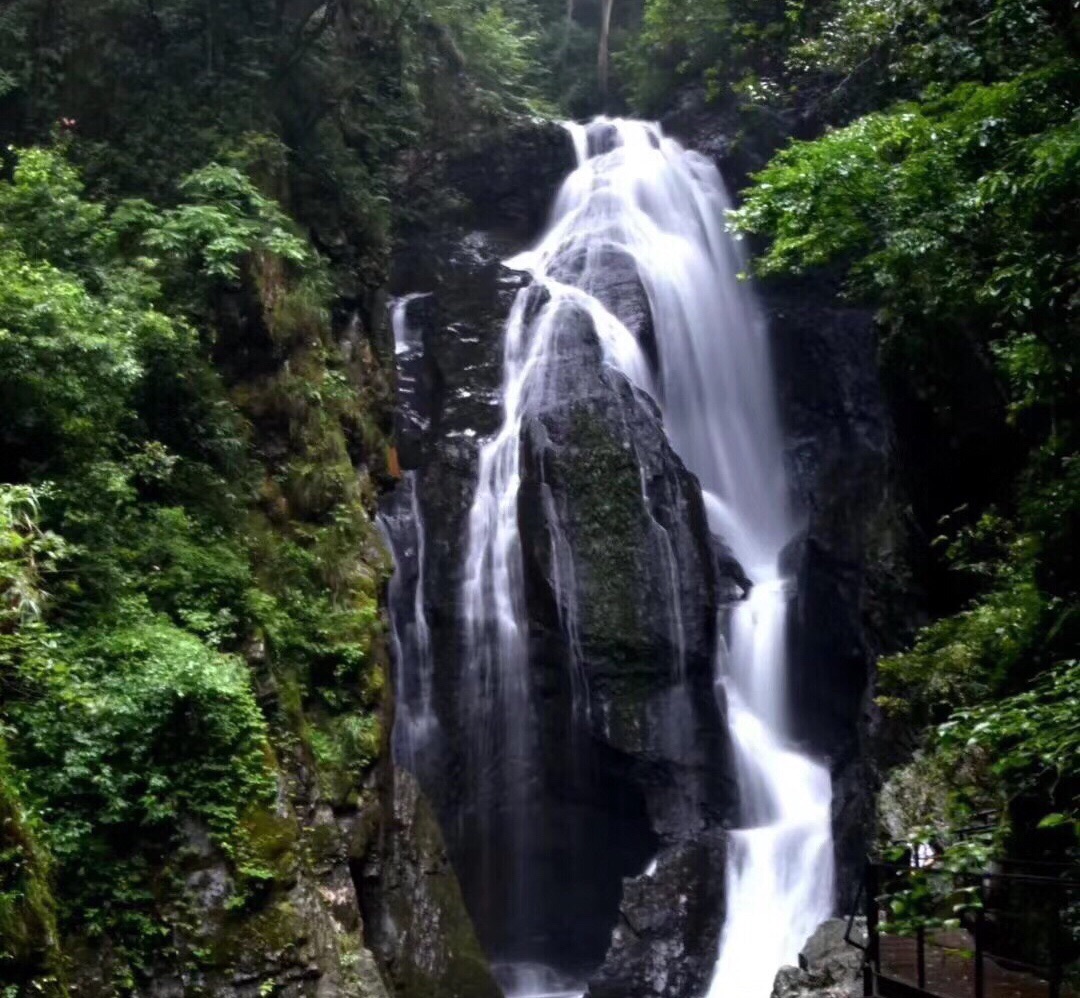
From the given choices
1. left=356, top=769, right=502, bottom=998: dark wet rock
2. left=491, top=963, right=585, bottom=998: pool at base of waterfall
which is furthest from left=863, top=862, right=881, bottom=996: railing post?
left=491, top=963, right=585, bottom=998: pool at base of waterfall

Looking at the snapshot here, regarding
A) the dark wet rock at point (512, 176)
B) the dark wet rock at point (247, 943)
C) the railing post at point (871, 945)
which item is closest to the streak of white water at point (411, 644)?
the dark wet rock at point (247, 943)

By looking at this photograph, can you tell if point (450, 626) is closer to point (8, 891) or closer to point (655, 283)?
point (655, 283)

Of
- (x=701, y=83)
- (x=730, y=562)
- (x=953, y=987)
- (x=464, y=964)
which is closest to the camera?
(x=953, y=987)

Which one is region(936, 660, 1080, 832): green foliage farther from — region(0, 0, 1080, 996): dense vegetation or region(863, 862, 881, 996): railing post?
region(863, 862, 881, 996): railing post

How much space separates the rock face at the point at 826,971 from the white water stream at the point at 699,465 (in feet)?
13.6

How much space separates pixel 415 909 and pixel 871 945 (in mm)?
7365

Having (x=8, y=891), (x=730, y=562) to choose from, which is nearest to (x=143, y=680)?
(x=8, y=891)

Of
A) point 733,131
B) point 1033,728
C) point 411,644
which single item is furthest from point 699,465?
point 1033,728

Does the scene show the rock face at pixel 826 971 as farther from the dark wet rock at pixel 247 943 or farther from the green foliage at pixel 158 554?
the green foliage at pixel 158 554

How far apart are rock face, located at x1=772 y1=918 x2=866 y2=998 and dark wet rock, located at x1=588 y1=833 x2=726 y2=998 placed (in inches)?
169

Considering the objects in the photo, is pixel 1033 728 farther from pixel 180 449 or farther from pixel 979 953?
pixel 180 449

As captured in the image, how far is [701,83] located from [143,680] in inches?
971

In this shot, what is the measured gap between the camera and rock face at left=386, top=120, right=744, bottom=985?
18.1m

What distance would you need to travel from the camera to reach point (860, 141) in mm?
13391
